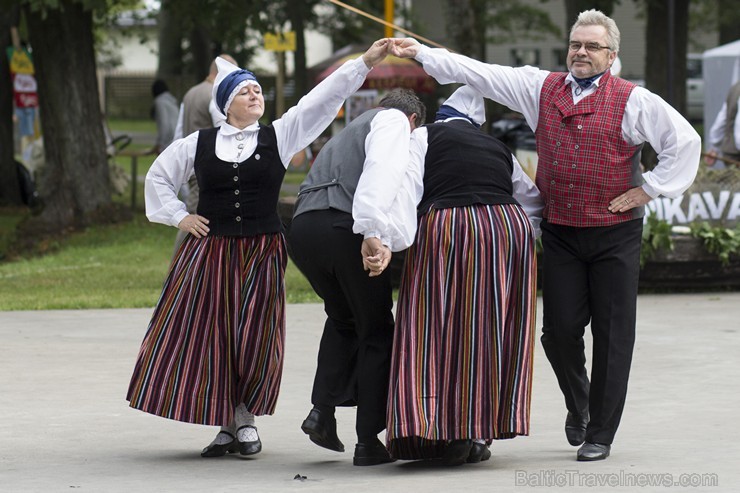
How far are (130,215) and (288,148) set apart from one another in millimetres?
11043

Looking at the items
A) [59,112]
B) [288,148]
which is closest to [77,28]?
[59,112]

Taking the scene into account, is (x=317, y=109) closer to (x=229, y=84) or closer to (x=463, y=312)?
(x=229, y=84)

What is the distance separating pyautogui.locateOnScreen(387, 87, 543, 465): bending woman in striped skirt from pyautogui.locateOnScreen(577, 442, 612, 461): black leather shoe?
1.02 ft

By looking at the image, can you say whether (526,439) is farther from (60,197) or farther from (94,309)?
(60,197)

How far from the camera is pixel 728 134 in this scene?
44.3ft

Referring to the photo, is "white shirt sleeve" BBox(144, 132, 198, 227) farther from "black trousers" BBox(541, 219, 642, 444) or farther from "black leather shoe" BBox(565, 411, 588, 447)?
"black leather shoe" BBox(565, 411, 588, 447)

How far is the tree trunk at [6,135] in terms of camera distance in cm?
2094

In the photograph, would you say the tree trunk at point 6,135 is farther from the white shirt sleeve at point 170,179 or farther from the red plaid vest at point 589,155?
the red plaid vest at point 589,155

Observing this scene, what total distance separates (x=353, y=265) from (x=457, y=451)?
85 cm

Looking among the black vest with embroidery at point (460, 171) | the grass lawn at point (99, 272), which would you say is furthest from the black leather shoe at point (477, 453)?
A: the grass lawn at point (99, 272)

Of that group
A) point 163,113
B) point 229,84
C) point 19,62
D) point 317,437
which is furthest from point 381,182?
point 19,62

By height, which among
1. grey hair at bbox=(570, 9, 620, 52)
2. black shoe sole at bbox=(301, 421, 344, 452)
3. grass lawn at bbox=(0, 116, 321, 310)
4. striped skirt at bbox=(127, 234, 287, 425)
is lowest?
grass lawn at bbox=(0, 116, 321, 310)

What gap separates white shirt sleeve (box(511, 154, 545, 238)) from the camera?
5871mm

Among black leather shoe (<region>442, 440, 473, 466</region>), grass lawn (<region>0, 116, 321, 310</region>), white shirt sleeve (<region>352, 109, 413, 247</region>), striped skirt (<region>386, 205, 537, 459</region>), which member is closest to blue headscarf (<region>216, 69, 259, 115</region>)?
white shirt sleeve (<region>352, 109, 413, 247</region>)
